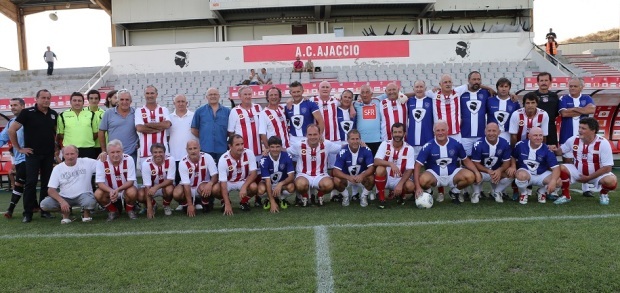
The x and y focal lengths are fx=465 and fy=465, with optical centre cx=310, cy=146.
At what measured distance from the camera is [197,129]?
19.4 feet

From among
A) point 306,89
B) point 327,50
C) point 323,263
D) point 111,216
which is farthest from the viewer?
point 327,50

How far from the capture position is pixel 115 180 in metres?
5.40

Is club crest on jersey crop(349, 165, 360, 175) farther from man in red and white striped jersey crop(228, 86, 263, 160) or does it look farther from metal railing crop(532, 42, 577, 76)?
metal railing crop(532, 42, 577, 76)

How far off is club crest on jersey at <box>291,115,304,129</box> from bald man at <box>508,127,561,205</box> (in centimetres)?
262

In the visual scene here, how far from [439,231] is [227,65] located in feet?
52.1

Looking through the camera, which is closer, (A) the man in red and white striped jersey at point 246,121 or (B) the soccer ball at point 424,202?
(B) the soccer ball at point 424,202

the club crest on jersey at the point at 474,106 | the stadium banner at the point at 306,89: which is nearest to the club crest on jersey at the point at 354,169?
the club crest on jersey at the point at 474,106

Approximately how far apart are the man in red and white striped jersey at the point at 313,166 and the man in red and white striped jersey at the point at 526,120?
229 cm

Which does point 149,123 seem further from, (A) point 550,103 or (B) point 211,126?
(A) point 550,103

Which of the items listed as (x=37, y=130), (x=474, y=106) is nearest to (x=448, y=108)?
(x=474, y=106)

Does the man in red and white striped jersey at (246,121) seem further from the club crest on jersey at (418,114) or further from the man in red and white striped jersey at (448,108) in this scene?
the man in red and white striped jersey at (448,108)

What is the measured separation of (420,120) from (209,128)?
2730 mm

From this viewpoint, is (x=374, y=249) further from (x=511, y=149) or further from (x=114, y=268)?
(x=511, y=149)

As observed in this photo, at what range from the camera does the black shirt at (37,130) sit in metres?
5.39
